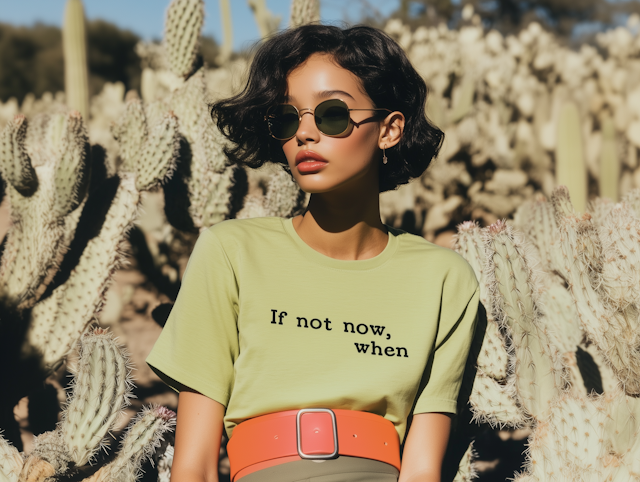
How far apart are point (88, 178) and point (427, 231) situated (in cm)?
369

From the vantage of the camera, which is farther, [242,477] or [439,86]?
[439,86]

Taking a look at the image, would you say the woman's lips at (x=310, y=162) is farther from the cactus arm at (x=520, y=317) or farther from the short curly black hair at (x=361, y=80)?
the cactus arm at (x=520, y=317)

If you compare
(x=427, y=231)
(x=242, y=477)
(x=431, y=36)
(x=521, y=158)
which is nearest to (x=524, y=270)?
(x=242, y=477)

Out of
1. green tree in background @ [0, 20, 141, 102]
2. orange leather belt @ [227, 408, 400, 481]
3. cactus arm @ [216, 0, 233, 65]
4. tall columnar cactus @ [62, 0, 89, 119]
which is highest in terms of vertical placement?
green tree in background @ [0, 20, 141, 102]

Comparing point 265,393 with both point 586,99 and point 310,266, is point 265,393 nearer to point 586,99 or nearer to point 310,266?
point 310,266

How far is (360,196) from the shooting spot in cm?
212

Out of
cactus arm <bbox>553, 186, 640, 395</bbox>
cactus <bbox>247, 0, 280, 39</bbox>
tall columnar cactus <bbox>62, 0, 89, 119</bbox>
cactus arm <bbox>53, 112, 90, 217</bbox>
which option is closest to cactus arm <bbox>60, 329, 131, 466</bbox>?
cactus arm <bbox>53, 112, 90, 217</bbox>

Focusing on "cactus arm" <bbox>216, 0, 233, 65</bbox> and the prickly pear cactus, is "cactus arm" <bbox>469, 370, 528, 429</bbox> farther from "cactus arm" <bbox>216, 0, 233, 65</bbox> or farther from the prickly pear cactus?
"cactus arm" <bbox>216, 0, 233, 65</bbox>

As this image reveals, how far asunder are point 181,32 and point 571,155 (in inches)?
139

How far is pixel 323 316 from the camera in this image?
6.38 feet

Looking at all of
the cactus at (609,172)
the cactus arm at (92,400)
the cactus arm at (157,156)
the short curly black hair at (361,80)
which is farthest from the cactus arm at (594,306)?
the cactus at (609,172)

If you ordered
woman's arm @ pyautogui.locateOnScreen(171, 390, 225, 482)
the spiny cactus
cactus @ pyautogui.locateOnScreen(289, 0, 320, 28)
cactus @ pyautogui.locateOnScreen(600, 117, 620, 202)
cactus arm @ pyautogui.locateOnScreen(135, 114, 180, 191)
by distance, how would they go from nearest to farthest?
woman's arm @ pyautogui.locateOnScreen(171, 390, 225, 482) < cactus arm @ pyautogui.locateOnScreen(135, 114, 180, 191) < the spiny cactus < cactus @ pyautogui.locateOnScreen(289, 0, 320, 28) < cactus @ pyautogui.locateOnScreen(600, 117, 620, 202)

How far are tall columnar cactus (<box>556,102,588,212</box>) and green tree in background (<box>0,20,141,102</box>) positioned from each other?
57.9ft

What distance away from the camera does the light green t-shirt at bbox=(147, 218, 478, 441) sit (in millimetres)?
1873
